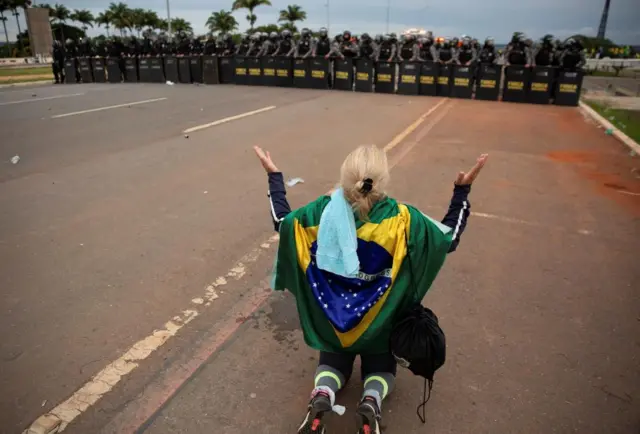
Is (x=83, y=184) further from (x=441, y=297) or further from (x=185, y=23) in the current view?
(x=185, y=23)

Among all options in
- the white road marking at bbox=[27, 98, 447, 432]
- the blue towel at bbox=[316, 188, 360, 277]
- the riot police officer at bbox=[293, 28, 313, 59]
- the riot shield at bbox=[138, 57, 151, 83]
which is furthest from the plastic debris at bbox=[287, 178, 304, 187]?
the riot shield at bbox=[138, 57, 151, 83]

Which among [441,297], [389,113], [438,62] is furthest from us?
[438,62]

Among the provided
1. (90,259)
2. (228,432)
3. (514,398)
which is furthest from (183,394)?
(90,259)

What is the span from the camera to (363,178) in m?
2.16

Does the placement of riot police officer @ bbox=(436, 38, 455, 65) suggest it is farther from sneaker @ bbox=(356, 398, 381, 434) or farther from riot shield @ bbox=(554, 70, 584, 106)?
sneaker @ bbox=(356, 398, 381, 434)

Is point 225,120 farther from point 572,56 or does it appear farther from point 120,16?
point 120,16

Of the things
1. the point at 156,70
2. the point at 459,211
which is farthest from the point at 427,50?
the point at 459,211

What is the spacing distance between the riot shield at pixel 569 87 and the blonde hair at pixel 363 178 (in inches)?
683

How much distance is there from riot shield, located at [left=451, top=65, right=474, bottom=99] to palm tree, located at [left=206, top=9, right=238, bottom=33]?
5457 centimetres

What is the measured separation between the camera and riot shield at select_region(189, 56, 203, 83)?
924 inches

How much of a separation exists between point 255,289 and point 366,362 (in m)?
1.63

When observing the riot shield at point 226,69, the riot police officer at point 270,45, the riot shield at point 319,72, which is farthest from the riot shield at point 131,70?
the riot shield at point 319,72

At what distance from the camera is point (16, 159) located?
8039 millimetres

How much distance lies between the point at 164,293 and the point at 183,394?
1.29 metres
